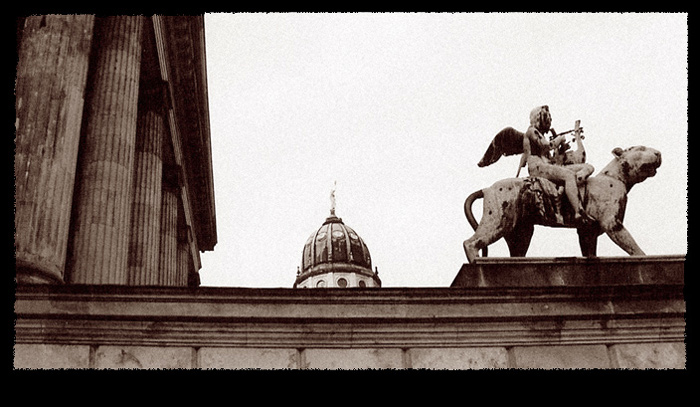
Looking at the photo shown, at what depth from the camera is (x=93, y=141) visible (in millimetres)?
22578

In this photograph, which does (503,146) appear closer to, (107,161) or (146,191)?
(107,161)

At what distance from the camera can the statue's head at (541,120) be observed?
61.2 feet

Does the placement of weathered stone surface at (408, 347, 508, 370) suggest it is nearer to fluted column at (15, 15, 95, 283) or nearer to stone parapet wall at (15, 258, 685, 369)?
stone parapet wall at (15, 258, 685, 369)

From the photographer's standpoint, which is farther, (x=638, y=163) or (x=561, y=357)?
(x=638, y=163)

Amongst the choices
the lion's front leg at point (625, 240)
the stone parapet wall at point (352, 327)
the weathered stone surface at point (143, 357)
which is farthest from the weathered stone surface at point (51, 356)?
the lion's front leg at point (625, 240)

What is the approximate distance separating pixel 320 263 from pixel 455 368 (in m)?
116

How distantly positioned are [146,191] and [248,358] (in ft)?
52.5

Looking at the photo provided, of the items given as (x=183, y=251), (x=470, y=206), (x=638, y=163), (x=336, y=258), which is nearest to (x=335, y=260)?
(x=336, y=258)

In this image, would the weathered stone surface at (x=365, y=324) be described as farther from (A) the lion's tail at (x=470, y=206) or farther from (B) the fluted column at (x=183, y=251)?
(B) the fluted column at (x=183, y=251)

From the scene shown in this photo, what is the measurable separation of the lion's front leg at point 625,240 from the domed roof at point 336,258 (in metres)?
108

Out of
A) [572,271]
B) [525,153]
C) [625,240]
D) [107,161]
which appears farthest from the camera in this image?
[107,161]

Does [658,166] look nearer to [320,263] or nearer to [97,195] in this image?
[97,195]

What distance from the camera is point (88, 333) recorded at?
46.4 ft

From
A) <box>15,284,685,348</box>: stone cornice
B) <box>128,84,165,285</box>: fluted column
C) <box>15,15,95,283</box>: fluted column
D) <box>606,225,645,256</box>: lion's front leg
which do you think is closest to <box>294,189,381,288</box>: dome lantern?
<box>128,84,165,285</box>: fluted column
